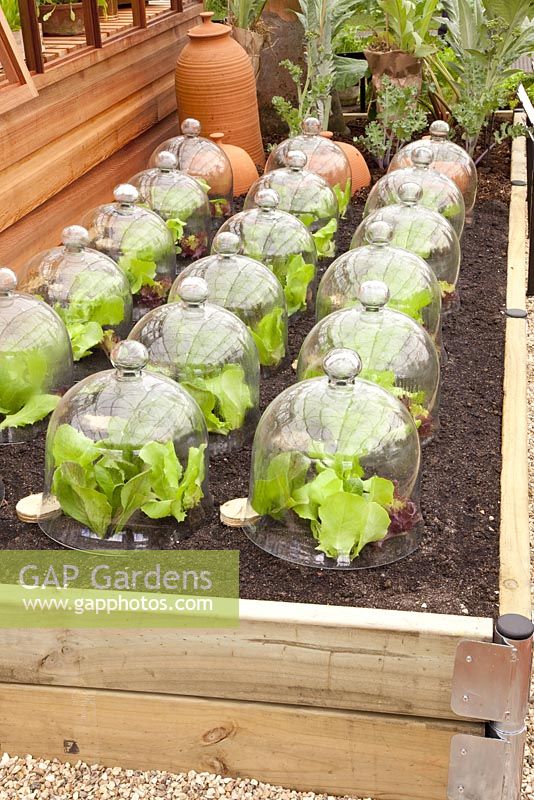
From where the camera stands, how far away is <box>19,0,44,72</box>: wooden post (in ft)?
13.9

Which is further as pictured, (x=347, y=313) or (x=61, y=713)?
(x=347, y=313)

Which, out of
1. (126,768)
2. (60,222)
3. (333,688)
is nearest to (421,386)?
(333,688)

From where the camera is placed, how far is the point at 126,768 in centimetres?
238

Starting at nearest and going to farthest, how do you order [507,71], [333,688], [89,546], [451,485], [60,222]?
[333,688]
[89,546]
[451,485]
[60,222]
[507,71]

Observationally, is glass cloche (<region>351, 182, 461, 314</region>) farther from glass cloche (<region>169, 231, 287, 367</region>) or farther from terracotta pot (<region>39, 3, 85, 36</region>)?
terracotta pot (<region>39, 3, 85, 36</region>)

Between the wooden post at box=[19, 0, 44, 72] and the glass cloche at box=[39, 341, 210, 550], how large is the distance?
2.34m

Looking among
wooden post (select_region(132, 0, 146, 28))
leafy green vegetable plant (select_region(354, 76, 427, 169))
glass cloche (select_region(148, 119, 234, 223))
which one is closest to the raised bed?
glass cloche (select_region(148, 119, 234, 223))

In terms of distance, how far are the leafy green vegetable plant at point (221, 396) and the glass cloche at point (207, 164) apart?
7.58 ft

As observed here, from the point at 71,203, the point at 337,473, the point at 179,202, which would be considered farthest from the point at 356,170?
the point at 337,473

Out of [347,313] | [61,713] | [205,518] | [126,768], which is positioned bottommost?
[126,768]

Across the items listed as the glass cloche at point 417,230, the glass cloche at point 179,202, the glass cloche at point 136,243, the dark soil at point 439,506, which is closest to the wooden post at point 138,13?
the glass cloche at point 179,202

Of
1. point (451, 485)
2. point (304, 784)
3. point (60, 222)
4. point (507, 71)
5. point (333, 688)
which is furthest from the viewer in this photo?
point (507, 71)

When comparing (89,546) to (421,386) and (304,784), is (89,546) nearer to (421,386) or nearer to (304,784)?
(304,784)

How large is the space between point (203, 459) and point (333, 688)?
69cm
